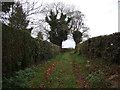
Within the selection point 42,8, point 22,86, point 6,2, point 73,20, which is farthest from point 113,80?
point 73,20

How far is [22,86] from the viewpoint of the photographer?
5500 millimetres

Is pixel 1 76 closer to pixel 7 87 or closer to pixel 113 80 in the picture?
pixel 7 87

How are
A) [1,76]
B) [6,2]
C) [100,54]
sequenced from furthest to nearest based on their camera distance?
[6,2]
[100,54]
[1,76]

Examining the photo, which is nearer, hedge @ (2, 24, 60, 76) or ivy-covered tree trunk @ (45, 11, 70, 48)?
hedge @ (2, 24, 60, 76)

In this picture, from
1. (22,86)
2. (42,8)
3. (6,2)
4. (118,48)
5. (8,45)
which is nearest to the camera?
(22,86)

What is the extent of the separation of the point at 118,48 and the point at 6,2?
49.1 ft

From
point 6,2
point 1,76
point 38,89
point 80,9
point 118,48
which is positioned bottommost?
point 38,89

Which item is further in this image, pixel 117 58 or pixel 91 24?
pixel 91 24

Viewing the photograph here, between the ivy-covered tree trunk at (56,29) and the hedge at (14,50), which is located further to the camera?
the ivy-covered tree trunk at (56,29)

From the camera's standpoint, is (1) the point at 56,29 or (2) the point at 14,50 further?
(1) the point at 56,29

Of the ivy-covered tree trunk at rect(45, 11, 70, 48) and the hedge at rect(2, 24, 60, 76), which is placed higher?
the ivy-covered tree trunk at rect(45, 11, 70, 48)

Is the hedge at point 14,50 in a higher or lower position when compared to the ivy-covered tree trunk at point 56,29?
lower

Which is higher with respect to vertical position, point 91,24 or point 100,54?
point 91,24

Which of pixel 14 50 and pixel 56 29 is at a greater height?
pixel 56 29
